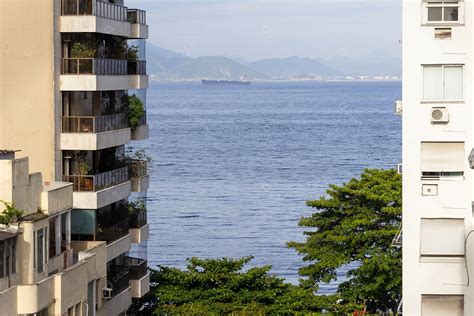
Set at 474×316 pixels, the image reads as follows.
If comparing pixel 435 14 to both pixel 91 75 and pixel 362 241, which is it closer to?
pixel 91 75

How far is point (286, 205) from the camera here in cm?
9950

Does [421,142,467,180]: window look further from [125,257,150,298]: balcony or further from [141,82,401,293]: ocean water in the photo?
[141,82,401,293]: ocean water

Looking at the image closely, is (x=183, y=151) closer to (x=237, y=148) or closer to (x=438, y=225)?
(x=237, y=148)

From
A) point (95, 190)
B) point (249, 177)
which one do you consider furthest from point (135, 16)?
point (249, 177)

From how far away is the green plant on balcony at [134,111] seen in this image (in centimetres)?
3934

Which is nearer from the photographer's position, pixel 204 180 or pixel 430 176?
pixel 430 176

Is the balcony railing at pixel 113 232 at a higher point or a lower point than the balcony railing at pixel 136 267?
higher

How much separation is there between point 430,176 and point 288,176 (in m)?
90.2

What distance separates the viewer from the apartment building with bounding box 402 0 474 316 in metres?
30.0

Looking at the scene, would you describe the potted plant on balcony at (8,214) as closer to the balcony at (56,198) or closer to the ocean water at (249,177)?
the balcony at (56,198)

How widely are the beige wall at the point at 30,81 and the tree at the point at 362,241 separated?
11423 mm

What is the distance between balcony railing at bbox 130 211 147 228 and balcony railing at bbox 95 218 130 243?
414 mm

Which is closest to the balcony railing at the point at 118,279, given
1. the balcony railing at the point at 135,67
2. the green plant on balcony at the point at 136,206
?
the green plant on balcony at the point at 136,206

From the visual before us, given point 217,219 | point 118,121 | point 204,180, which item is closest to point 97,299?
point 118,121
